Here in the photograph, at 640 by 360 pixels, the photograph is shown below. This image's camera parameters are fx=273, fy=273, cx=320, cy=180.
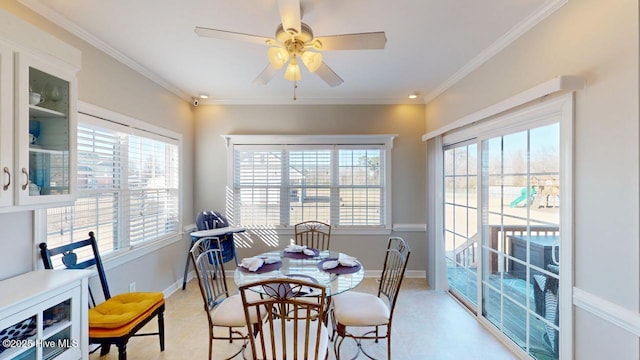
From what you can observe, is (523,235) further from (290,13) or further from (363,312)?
(290,13)

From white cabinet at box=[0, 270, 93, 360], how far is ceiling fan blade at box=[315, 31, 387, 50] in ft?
7.20

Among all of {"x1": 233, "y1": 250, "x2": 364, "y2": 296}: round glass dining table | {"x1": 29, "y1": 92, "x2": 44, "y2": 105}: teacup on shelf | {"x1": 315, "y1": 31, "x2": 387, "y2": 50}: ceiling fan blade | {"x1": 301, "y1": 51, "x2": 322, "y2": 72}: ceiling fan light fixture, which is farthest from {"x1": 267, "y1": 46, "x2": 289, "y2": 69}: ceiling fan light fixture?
{"x1": 233, "y1": 250, "x2": 364, "y2": 296}: round glass dining table

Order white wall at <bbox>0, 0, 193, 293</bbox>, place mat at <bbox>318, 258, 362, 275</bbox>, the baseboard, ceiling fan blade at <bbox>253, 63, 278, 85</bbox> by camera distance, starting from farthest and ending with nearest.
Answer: place mat at <bbox>318, 258, 362, 275</bbox>, ceiling fan blade at <bbox>253, 63, 278, 85</bbox>, white wall at <bbox>0, 0, 193, 293</bbox>, the baseboard

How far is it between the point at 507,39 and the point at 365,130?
2.07 metres

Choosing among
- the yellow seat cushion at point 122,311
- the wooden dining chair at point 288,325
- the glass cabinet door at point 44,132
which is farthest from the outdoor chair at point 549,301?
the glass cabinet door at point 44,132

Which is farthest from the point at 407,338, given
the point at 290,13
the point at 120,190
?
the point at 120,190

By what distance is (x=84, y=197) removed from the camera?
2352 millimetres

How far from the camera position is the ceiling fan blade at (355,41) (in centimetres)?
169

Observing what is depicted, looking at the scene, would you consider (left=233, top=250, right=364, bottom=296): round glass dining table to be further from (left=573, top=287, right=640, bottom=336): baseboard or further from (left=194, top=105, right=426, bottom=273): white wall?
(left=194, top=105, right=426, bottom=273): white wall

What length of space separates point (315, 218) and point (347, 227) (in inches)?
19.8

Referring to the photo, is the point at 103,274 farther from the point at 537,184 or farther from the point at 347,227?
the point at 537,184

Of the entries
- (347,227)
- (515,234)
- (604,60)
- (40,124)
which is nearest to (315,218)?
(347,227)

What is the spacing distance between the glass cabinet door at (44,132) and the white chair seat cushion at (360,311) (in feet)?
6.95

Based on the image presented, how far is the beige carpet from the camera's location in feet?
7.61
